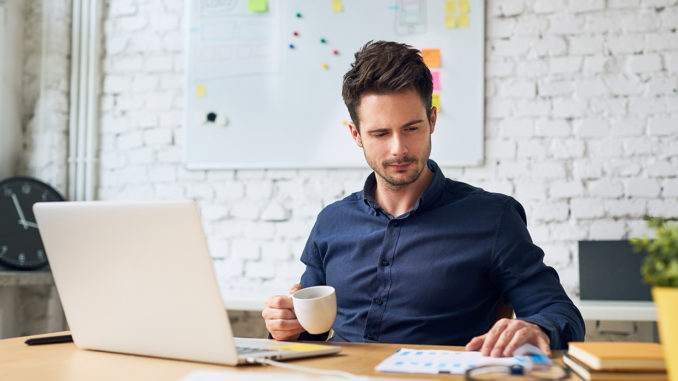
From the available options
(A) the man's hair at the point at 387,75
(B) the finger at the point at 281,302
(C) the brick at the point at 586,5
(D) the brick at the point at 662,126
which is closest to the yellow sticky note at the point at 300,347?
(B) the finger at the point at 281,302

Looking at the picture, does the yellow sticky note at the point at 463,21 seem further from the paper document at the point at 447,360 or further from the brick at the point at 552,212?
the paper document at the point at 447,360

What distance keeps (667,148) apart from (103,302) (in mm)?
2205

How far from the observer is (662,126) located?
2410 mm

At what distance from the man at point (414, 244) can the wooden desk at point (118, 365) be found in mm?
280

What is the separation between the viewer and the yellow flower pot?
0.59m

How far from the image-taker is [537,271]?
53.0 inches

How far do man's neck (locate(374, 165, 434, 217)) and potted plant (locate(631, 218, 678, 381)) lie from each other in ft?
3.07

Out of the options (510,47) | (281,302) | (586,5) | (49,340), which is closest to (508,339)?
(281,302)

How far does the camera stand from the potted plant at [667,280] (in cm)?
60

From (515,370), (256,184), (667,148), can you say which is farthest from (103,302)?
(667,148)

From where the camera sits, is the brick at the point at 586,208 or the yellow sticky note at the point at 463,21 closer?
the brick at the point at 586,208

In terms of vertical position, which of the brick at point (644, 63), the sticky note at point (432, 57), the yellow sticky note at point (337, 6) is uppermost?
the yellow sticky note at point (337, 6)

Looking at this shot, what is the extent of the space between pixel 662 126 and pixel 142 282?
7.16 feet

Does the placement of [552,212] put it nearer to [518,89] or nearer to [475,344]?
[518,89]
